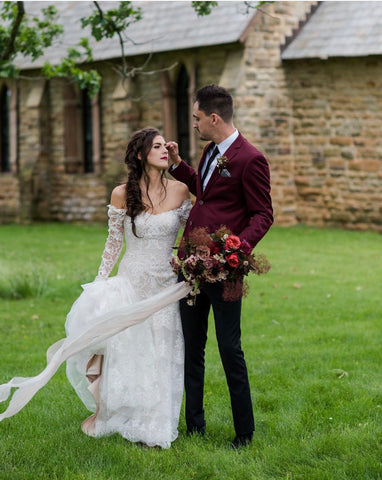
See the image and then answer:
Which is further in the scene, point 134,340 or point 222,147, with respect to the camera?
point 134,340

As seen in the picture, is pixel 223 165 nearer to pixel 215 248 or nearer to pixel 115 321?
pixel 215 248

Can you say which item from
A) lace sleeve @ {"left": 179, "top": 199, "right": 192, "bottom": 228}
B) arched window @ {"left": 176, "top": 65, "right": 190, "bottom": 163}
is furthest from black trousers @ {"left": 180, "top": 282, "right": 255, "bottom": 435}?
arched window @ {"left": 176, "top": 65, "right": 190, "bottom": 163}

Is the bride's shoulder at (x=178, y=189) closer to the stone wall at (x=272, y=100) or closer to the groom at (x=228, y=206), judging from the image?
the groom at (x=228, y=206)

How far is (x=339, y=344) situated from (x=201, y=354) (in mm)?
3134

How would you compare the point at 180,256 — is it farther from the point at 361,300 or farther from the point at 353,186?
the point at 353,186

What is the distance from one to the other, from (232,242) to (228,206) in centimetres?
42

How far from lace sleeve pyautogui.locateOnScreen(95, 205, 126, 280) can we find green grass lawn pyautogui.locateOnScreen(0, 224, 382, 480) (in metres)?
1.14

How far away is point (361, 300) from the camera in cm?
1058

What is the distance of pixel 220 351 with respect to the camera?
5.14 meters

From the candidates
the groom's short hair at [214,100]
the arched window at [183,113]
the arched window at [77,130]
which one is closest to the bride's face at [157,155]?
the groom's short hair at [214,100]

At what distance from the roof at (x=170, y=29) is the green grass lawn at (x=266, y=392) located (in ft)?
25.2

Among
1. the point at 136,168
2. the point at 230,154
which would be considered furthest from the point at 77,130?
the point at 230,154

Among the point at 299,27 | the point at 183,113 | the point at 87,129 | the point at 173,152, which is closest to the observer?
the point at 173,152

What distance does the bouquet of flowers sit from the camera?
4.71 metres
